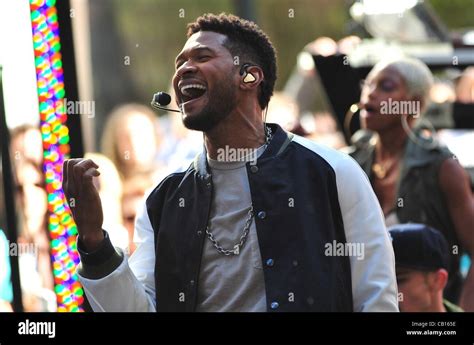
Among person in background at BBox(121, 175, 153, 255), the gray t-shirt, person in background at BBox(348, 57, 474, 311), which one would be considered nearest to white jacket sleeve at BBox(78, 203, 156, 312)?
the gray t-shirt

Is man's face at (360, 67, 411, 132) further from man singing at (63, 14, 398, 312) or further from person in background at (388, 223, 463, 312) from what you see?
man singing at (63, 14, 398, 312)

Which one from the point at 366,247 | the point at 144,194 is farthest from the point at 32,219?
the point at 366,247

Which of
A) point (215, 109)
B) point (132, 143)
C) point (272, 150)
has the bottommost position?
point (272, 150)

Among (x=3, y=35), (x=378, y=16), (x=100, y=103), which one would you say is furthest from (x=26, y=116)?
(x=100, y=103)

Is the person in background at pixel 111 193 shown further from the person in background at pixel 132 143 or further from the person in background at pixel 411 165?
the person in background at pixel 411 165

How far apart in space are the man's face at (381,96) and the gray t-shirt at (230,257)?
6.40 feet

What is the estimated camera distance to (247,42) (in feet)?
12.5

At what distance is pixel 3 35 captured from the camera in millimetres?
4438

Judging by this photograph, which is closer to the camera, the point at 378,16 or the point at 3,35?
the point at 3,35

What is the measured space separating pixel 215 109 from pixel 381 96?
6.72 ft
